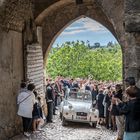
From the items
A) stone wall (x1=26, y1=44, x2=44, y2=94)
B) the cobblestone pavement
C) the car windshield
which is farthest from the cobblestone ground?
stone wall (x1=26, y1=44, x2=44, y2=94)

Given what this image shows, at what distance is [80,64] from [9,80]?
19927mm

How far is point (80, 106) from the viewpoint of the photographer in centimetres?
1716

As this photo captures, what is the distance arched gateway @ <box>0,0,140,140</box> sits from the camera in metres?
7.75

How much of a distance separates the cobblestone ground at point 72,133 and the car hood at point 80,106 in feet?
2.05

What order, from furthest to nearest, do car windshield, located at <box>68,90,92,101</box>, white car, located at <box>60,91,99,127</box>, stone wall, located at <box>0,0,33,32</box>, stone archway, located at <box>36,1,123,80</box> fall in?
stone archway, located at <box>36,1,123,80</box>
car windshield, located at <box>68,90,92,101</box>
white car, located at <box>60,91,99,127</box>
stone wall, located at <box>0,0,33,32</box>

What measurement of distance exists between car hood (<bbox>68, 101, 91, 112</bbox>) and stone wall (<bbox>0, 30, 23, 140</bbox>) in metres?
3.32

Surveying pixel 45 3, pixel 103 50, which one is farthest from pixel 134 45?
pixel 103 50

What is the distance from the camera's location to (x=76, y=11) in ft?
65.4

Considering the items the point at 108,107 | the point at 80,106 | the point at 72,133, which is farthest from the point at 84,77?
the point at 72,133

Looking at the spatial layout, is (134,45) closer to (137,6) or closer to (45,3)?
(137,6)

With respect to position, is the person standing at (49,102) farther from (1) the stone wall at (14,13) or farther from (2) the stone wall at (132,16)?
(2) the stone wall at (132,16)

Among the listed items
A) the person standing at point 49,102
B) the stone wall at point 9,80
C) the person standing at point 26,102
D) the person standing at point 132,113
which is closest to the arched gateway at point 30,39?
the stone wall at point 9,80

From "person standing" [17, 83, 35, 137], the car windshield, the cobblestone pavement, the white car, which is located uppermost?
"person standing" [17, 83, 35, 137]

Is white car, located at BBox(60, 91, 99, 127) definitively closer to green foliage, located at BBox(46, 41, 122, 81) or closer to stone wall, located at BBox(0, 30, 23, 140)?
stone wall, located at BBox(0, 30, 23, 140)
